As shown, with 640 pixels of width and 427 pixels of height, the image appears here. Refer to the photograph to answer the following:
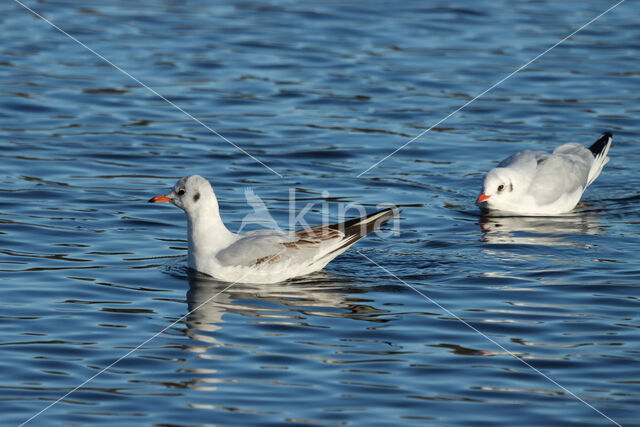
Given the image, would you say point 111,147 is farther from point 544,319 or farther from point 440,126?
point 544,319

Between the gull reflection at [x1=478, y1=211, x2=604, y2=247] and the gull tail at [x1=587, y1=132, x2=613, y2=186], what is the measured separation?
86 centimetres

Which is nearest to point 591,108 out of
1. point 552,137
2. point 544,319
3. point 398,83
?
point 552,137

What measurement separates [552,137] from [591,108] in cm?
184

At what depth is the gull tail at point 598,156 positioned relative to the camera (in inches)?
524

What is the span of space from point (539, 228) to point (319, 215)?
8.27 ft

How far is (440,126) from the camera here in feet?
52.1

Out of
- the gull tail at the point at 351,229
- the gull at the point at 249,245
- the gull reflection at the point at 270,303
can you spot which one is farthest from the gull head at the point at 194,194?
the gull tail at the point at 351,229

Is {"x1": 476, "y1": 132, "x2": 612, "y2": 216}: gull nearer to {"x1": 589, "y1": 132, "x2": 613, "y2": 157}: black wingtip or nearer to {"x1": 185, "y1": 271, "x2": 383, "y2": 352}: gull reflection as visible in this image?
{"x1": 589, "y1": 132, "x2": 613, "y2": 157}: black wingtip

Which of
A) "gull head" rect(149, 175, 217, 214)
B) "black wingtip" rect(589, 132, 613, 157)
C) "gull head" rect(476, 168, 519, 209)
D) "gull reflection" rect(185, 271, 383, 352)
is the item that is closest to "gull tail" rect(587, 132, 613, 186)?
"black wingtip" rect(589, 132, 613, 157)

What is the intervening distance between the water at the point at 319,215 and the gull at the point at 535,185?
0.22 meters

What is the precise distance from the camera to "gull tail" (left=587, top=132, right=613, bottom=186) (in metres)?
13.3

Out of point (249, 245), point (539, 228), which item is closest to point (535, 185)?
point (539, 228)

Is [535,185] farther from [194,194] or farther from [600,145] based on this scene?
[194,194]

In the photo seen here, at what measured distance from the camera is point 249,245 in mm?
9914
